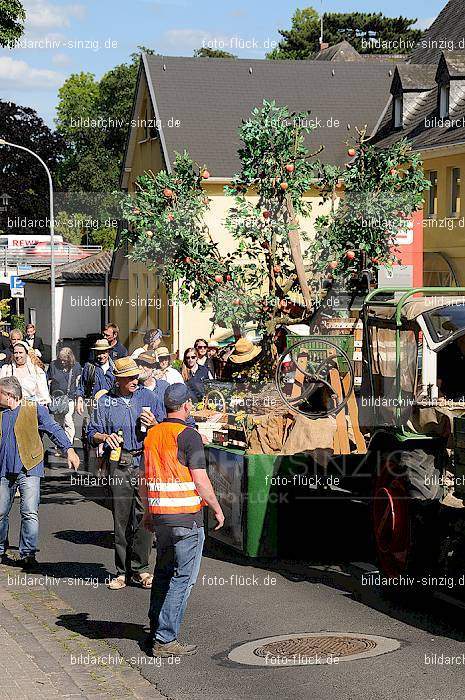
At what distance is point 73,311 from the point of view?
52.7 metres

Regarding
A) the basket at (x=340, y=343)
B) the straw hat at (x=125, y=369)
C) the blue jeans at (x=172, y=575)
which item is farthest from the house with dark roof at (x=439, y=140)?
the blue jeans at (x=172, y=575)

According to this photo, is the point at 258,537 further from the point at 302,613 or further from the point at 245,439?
the point at 302,613

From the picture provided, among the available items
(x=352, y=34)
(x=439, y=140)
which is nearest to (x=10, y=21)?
(x=439, y=140)

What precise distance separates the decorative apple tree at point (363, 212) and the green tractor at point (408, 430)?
389 centimetres

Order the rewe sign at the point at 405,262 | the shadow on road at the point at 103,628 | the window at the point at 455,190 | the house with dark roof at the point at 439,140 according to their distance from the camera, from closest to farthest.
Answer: the shadow on road at the point at 103,628
the rewe sign at the point at 405,262
the house with dark roof at the point at 439,140
the window at the point at 455,190

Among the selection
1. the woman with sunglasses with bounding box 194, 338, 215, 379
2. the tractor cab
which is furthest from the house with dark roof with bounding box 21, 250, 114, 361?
the tractor cab

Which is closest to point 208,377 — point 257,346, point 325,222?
point 257,346

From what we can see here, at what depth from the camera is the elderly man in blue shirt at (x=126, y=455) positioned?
34.6 ft

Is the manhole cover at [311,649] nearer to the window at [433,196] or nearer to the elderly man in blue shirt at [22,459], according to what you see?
the elderly man in blue shirt at [22,459]

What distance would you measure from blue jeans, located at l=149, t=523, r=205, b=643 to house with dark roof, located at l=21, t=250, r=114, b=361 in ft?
139

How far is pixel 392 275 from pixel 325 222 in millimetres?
1633

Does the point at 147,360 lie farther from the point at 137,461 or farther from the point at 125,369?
the point at 137,461

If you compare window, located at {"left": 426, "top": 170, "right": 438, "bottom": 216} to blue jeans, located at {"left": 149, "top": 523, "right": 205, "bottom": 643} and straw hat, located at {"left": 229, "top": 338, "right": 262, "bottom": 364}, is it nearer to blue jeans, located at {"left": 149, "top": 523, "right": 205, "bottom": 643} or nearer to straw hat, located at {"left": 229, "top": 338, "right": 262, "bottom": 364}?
straw hat, located at {"left": 229, "top": 338, "right": 262, "bottom": 364}

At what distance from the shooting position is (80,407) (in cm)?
1581
